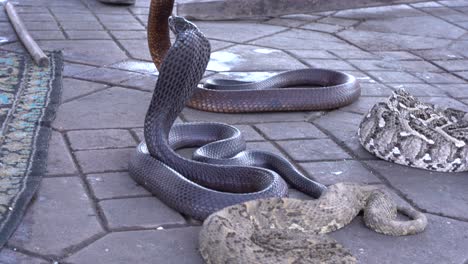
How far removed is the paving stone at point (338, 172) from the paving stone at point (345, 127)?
0.67ft

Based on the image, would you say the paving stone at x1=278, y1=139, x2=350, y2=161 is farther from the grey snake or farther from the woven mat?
the woven mat

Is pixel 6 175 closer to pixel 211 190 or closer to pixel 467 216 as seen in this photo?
pixel 211 190

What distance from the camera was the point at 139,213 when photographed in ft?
11.6

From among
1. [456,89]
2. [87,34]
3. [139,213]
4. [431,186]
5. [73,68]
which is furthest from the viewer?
[87,34]

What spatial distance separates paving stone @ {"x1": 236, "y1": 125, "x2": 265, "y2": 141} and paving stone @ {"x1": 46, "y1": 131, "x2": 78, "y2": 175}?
103cm

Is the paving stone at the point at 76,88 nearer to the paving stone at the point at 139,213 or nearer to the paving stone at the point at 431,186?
the paving stone at the point at 139,213

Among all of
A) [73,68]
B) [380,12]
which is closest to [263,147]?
[73,68]

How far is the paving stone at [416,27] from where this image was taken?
806cm

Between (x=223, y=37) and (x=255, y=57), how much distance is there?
0.81 meters

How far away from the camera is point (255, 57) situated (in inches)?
260

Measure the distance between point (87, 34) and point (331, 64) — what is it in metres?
2.18

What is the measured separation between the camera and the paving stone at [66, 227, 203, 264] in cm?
309

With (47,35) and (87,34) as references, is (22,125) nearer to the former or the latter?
(47,35)

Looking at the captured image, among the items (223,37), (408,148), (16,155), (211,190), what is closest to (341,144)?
(408,148)
